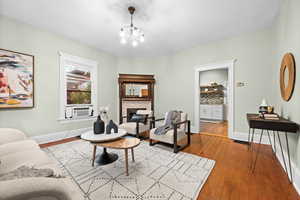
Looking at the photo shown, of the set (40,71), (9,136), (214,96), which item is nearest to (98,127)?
(9,136)

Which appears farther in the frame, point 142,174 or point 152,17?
point 152,17

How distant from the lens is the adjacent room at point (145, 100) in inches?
59.7

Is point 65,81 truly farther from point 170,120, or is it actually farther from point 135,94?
point 170,120

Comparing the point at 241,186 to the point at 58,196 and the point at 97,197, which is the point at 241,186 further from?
the point at 58,196

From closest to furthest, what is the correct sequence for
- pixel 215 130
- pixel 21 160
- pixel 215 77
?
pixel 21 160
pixel 215 130
pixel 215 77

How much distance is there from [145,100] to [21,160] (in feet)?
11.5

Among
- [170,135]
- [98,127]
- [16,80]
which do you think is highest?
[16,80]

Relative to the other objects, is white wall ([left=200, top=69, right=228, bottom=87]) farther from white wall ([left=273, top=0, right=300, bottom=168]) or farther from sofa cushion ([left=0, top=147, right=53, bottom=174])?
sofa cushion ([left=0, top=147, right=53, bottom=174])

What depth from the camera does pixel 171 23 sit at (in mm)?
2729

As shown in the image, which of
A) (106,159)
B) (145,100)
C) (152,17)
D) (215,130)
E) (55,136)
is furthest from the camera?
(145,100)

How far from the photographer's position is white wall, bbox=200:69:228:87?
613cm

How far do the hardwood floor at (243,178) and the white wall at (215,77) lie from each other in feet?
14.0

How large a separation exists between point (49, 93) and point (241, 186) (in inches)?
166

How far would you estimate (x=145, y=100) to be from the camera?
455 centimetres
